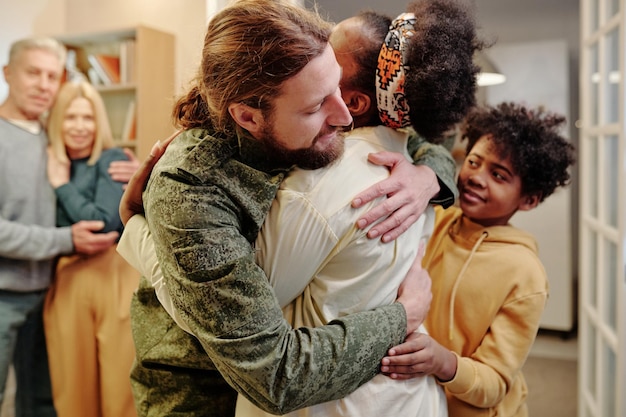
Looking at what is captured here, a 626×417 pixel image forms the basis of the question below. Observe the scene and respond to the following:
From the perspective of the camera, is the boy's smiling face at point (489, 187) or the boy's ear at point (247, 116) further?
the boy's smiling face at point (489, 187)

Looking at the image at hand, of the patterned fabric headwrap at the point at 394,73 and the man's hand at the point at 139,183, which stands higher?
the patterned fabric headwrap at the point at 394,73

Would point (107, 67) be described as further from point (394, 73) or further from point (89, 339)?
point (394, 73)

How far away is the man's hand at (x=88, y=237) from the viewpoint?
2.37 meters

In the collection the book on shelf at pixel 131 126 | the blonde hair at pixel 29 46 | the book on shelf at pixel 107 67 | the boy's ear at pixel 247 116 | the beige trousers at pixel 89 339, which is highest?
the book on shelf at pixel 107 67

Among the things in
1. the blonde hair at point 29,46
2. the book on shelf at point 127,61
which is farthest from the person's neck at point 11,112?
the book on shelf at point 127,61

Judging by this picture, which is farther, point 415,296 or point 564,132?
point 564,132

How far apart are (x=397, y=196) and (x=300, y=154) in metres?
0.20

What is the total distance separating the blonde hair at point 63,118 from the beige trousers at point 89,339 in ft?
1.46

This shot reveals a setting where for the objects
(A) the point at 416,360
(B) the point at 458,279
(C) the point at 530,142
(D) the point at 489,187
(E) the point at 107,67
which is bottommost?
(A) the point at 416,360

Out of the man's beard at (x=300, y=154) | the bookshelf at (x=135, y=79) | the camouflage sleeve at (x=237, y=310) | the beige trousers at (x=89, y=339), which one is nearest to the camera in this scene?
the camouflage sleeve at (x=237, y=310)

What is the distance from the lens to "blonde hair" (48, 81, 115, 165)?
8.19ft

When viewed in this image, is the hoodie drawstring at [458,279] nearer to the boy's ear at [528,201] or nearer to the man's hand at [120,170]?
the boy's ear at [528,201]

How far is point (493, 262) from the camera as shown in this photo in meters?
1.40

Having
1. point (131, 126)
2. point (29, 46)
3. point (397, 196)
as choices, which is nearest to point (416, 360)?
point (397, 196)
